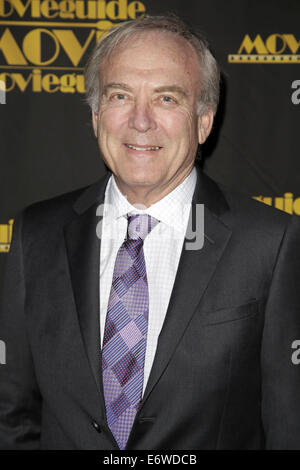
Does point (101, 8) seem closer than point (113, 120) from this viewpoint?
No

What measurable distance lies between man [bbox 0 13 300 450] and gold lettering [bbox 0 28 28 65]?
677mm

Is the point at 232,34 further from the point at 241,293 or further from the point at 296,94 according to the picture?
the point at 241,293

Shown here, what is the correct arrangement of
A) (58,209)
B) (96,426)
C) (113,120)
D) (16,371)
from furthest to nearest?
(58,209) < (16,371) < (113,120) < (96,426)

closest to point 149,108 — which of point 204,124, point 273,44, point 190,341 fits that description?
point 204,124

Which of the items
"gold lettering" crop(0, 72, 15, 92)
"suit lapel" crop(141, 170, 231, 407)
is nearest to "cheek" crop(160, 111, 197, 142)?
"suit lapel" crop(141, 170, 231, 407)

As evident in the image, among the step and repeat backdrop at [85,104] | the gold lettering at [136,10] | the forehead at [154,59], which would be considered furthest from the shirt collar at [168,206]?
the gold lettering at [136,10]

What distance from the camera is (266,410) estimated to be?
1552 mm

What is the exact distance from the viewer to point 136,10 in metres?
2.15

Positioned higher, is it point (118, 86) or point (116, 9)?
point (116, 9)

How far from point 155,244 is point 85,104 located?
3.24ft

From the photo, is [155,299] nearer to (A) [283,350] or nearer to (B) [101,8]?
(A) [283,350]

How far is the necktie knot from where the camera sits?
157 cm

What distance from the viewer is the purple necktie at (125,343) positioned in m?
1.44

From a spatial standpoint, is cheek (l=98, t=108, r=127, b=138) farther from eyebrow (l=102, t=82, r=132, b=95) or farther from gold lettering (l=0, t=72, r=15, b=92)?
gold lettering (l=0, t=72, r=15, b=92)
